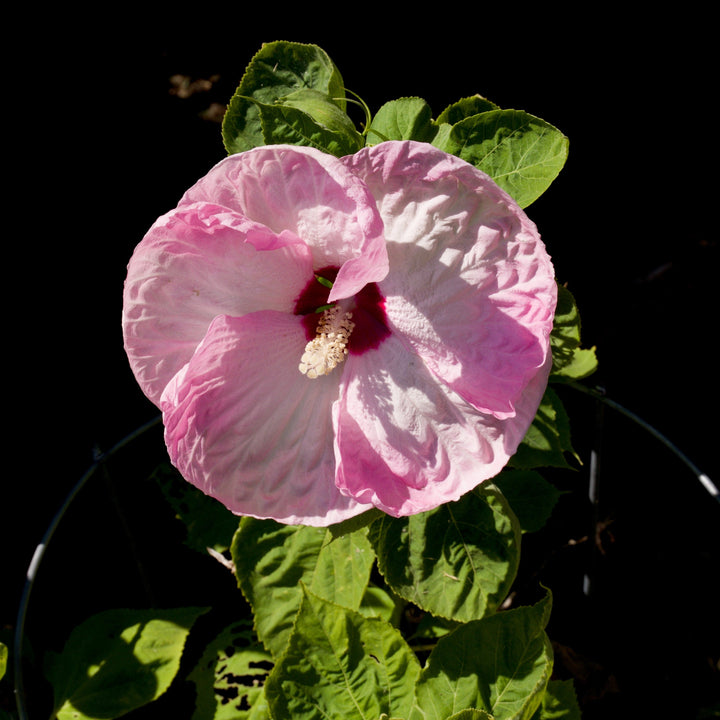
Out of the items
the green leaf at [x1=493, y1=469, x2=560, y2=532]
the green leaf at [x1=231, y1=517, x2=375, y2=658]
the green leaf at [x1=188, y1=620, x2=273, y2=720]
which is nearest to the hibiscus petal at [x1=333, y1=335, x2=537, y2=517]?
the green leaf at [x1=231, y1=517, x2=375, y2=658]

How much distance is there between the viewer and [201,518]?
1625 millimetres

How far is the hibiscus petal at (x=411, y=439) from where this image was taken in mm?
919

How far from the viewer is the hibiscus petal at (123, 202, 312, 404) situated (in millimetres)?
925

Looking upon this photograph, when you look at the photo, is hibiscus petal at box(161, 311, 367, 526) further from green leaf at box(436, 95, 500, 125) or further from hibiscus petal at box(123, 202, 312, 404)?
green leaf at box(436, 95, 500, 125)

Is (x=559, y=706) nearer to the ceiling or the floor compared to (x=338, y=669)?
nearer to the floor

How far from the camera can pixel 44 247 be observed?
210 cm

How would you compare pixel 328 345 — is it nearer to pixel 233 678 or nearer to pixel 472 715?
pixel 472 715

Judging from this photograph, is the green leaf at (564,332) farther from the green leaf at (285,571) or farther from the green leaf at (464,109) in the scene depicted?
the green leaf at (285,571)

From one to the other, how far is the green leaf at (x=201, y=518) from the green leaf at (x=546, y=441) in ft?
2.13

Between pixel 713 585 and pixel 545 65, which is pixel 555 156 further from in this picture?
pixel 713 585

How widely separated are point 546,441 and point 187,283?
0.60 meters

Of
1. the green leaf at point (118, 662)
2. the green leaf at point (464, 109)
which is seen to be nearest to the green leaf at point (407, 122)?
the green leaf at point (464, 109)

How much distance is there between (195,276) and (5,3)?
4.72ft

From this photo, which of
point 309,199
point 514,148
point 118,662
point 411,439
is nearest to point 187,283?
point 309,199
